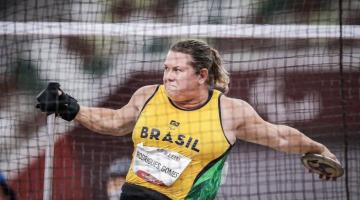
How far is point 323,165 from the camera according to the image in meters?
3.64

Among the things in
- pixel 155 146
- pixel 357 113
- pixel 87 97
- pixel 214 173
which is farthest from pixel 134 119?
pixel 357 113

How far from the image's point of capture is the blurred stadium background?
450 cm

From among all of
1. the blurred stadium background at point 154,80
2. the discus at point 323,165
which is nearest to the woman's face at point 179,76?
the discus at point 323,165

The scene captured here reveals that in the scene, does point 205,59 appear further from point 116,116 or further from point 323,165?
point 323,165

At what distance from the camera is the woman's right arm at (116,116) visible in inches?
147

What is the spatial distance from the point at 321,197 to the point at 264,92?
0.84 m

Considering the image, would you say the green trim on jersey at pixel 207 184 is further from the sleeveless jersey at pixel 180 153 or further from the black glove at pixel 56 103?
the black glove at pixel 56 103

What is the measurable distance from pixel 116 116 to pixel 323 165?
1.07m

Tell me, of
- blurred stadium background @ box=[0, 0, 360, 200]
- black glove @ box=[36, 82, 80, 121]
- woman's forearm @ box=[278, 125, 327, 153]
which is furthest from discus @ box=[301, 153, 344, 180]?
black glove @ box=[36, 82, 80, 121]

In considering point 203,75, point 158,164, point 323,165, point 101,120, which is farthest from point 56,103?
point 323,165

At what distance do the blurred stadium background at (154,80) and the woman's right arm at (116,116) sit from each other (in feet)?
2.24

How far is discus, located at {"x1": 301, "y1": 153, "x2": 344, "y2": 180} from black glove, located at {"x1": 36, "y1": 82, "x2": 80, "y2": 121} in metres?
1.18

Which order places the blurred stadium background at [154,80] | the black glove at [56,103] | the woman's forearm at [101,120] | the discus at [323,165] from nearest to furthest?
the black glove at [56,103]
the discus at [323,165]
the woman's forearm at [101,120]
the blurred stadium background at [154,80]

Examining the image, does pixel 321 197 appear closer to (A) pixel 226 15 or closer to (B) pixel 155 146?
(A) pixel 226 15
